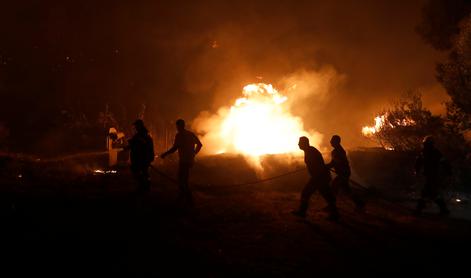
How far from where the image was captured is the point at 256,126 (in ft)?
71.3

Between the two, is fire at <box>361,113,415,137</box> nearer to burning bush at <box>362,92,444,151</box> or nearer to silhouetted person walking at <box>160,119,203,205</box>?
burning bush at <box>362,92,444,151</box>

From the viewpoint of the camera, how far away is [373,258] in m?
6.33

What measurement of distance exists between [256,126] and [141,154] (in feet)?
42.7

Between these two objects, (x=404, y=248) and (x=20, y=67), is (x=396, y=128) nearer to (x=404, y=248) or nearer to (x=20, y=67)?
(x=404, y=248)

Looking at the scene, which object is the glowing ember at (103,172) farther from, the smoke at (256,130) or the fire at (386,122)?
the fire at (386,122)

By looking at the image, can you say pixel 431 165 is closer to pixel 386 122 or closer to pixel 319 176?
pixel 319 176

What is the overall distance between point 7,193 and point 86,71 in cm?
2326

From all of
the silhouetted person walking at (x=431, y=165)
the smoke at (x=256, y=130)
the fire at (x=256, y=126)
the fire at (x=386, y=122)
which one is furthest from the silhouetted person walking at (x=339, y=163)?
the fire at (x=386, y=122)

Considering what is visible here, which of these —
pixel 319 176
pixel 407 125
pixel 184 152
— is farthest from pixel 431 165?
pixel 407 125

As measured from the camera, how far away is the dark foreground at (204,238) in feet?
18.4

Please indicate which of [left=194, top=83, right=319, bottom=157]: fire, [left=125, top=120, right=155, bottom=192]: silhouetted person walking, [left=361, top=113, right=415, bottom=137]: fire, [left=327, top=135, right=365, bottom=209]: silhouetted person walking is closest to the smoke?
[left=194, top=83, right=319, bottom=157]: fire

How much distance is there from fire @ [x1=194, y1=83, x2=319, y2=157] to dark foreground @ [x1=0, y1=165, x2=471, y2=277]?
10.7 m

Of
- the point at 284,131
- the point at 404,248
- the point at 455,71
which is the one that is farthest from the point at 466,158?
the point at 404,248

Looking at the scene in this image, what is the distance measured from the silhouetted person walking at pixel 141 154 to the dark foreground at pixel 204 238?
1.50 feet
